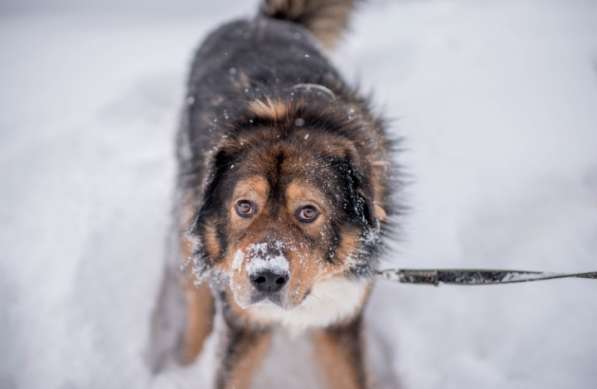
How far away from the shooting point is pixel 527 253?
304cm

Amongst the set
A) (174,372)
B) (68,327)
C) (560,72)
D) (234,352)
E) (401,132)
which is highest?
(560,72)

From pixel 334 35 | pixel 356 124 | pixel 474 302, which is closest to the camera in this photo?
pixel 356 124

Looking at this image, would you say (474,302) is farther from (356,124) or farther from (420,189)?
(356,124)

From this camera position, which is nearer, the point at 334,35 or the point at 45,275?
the point at 45,275

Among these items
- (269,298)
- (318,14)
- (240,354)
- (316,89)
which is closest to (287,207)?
(269,298)

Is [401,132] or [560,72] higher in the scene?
[560,72]

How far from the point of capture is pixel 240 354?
8.66ft

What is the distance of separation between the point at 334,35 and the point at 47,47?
4705mm

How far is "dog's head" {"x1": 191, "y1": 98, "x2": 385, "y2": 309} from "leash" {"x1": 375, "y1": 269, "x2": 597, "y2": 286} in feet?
0.73

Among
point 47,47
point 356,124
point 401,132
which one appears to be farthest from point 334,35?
point 47,47

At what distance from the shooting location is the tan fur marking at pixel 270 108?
2.40m

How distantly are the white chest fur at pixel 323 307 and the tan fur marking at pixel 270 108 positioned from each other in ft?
3.23

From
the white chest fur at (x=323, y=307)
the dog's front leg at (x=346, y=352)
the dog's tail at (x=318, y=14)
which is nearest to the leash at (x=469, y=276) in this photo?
the white chest fur at (x=323, y=307)

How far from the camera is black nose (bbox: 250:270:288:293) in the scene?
1.86m
